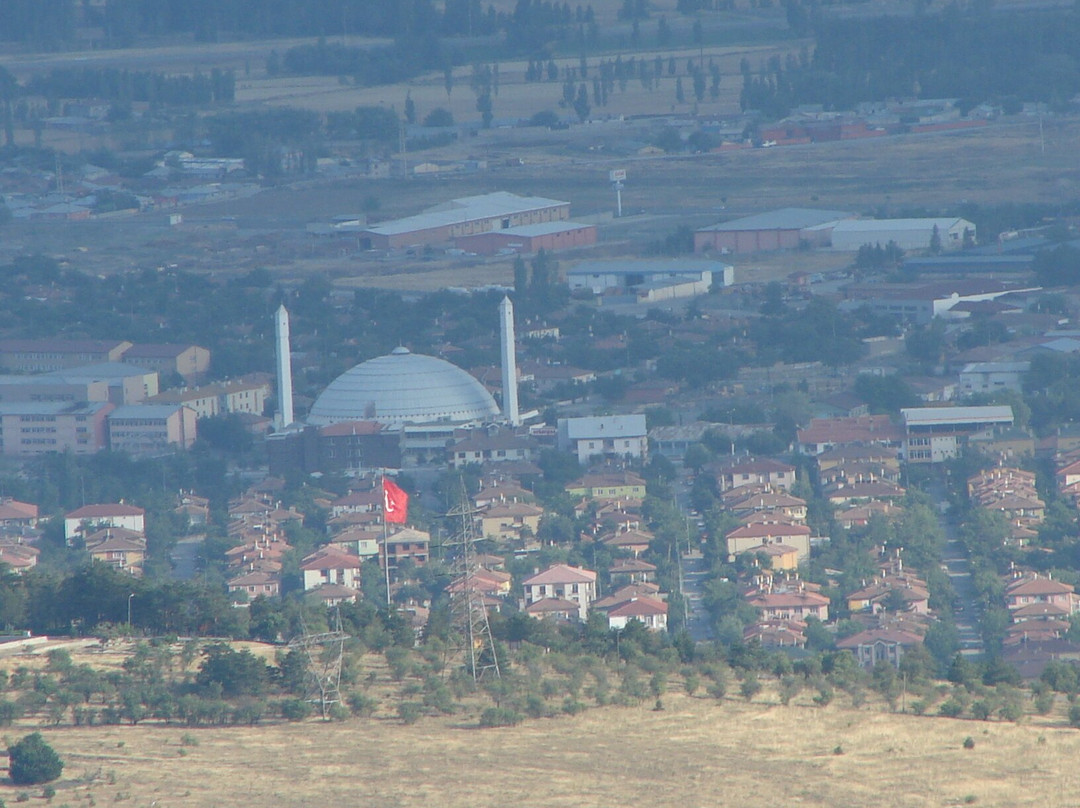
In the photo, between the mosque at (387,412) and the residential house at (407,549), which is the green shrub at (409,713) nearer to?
the residential house at (407,549)

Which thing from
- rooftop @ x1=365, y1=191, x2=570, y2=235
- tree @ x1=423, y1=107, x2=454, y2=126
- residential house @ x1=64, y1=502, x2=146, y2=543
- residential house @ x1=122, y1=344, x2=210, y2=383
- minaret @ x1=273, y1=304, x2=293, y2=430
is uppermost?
tree @ x1=423, y1=107, x2=454, y2=126

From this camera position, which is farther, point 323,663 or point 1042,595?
point 1042,595

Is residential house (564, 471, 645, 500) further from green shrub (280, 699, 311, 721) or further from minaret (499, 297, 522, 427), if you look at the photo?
green shrub (280, 699, 311, 721)

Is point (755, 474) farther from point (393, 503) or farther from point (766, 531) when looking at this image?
point (393, 503)

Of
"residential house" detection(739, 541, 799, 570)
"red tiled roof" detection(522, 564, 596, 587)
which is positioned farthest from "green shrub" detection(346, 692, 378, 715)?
"residential house" detection(739, 541, 799, 570)

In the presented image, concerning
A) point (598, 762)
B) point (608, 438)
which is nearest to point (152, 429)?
point (608, 438)

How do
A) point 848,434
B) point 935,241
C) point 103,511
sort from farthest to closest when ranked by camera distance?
1. point 935,241
2. point 848,434
3. point 103,511

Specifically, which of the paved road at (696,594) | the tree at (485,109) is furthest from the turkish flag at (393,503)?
the tree at (485,109)

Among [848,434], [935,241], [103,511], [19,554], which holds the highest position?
[935,241]
